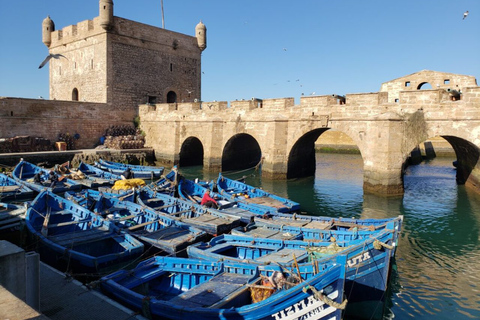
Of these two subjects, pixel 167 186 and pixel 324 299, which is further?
pixel 167 186

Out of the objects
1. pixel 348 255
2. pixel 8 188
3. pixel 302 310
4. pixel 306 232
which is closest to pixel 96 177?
pixel 8 188

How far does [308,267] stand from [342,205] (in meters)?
10.6

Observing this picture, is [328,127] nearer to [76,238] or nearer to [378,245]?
[378,245]

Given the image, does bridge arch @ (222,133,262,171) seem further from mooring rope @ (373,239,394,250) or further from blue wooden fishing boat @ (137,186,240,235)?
mooring rope @ (373,239,394,250)

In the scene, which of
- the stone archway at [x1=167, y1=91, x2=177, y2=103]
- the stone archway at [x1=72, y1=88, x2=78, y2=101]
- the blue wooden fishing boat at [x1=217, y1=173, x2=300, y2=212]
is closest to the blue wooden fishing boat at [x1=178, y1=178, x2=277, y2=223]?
the blue wooden fishing boat at [x1=217, y1=173, x2=300, y2=212]

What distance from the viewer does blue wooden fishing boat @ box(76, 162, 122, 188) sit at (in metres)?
17.4

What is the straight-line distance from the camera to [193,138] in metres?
28.0

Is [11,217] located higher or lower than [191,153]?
lower

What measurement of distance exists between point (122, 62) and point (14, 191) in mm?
16290

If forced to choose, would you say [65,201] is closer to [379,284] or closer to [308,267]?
[308,267]

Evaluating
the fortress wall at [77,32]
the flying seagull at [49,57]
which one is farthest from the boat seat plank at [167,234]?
the flying seagull at [49,57]

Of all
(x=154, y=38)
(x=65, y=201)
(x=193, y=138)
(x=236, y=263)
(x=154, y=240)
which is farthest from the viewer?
(x=154, y=38)

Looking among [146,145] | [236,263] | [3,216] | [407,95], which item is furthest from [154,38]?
[236,263]

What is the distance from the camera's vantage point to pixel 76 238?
30.2 ft
